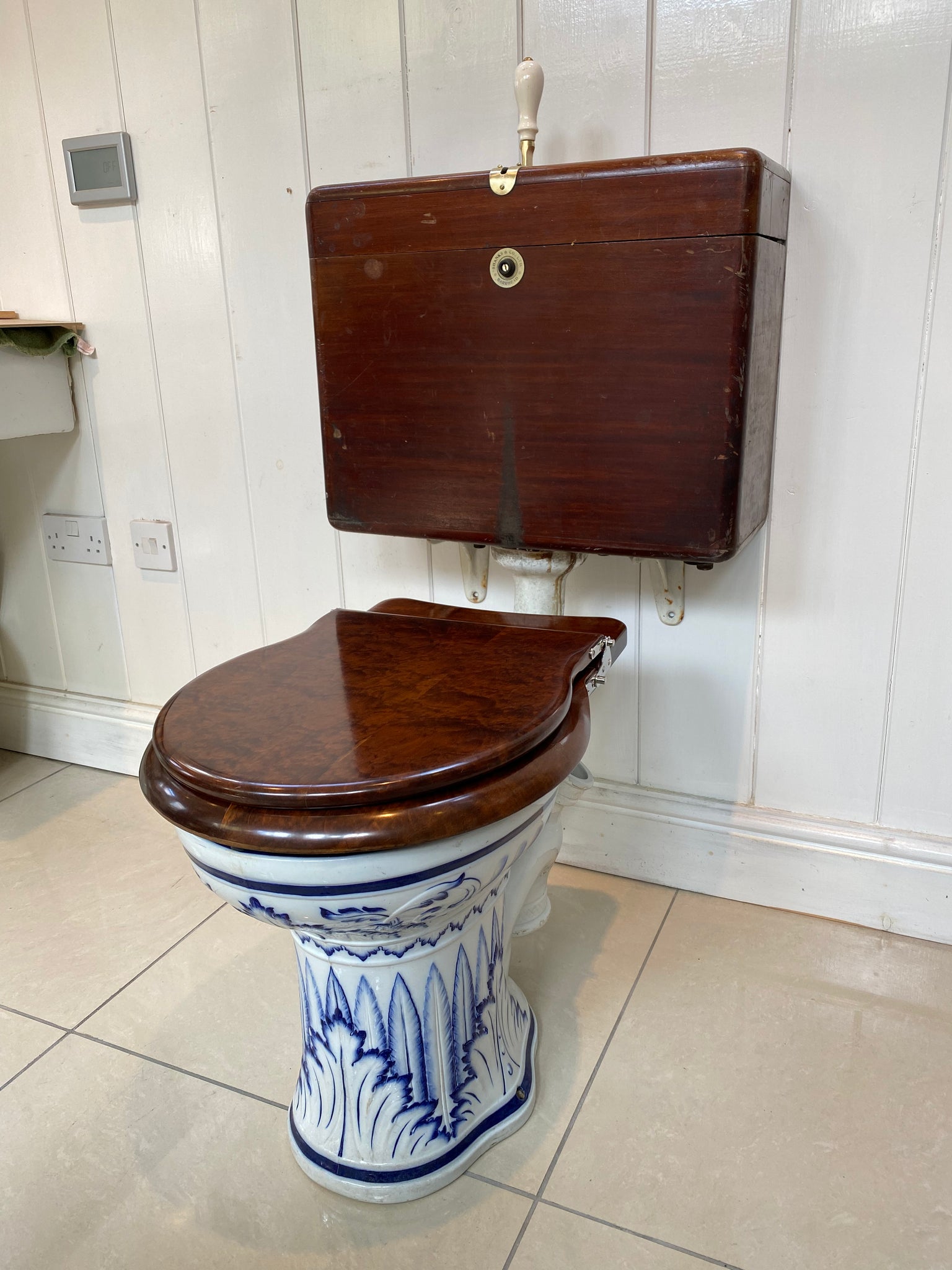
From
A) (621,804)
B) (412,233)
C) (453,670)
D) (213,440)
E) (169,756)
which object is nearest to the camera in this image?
(169,756)

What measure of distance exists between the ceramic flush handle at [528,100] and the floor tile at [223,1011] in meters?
0.94

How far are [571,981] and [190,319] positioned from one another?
40.4 inches

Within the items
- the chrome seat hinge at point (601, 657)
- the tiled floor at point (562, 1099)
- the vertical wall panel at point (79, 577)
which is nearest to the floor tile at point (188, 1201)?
the tiled floor at point (562, 1099)

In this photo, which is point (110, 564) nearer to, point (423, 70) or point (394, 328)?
point (394, 328)

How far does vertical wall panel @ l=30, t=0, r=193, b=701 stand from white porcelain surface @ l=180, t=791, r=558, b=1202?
83 cm

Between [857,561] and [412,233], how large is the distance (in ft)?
1.98

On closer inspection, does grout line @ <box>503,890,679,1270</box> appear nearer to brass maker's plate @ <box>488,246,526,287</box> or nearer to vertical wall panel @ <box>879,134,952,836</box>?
vertical wall panel @ <box>879,134,952,836</box>

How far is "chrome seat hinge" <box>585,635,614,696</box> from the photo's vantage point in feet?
3.00

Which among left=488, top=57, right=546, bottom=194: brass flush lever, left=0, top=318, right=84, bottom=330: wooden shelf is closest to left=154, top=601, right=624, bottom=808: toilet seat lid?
left=488, top=57, right=546, bottom=194: brass flush lever

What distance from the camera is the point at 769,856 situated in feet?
3.96

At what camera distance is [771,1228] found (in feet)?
2.62

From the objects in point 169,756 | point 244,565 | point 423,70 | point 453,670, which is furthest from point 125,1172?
point 423,70

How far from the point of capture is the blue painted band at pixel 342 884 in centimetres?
70

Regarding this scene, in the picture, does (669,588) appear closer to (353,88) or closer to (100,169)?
(353,88)
